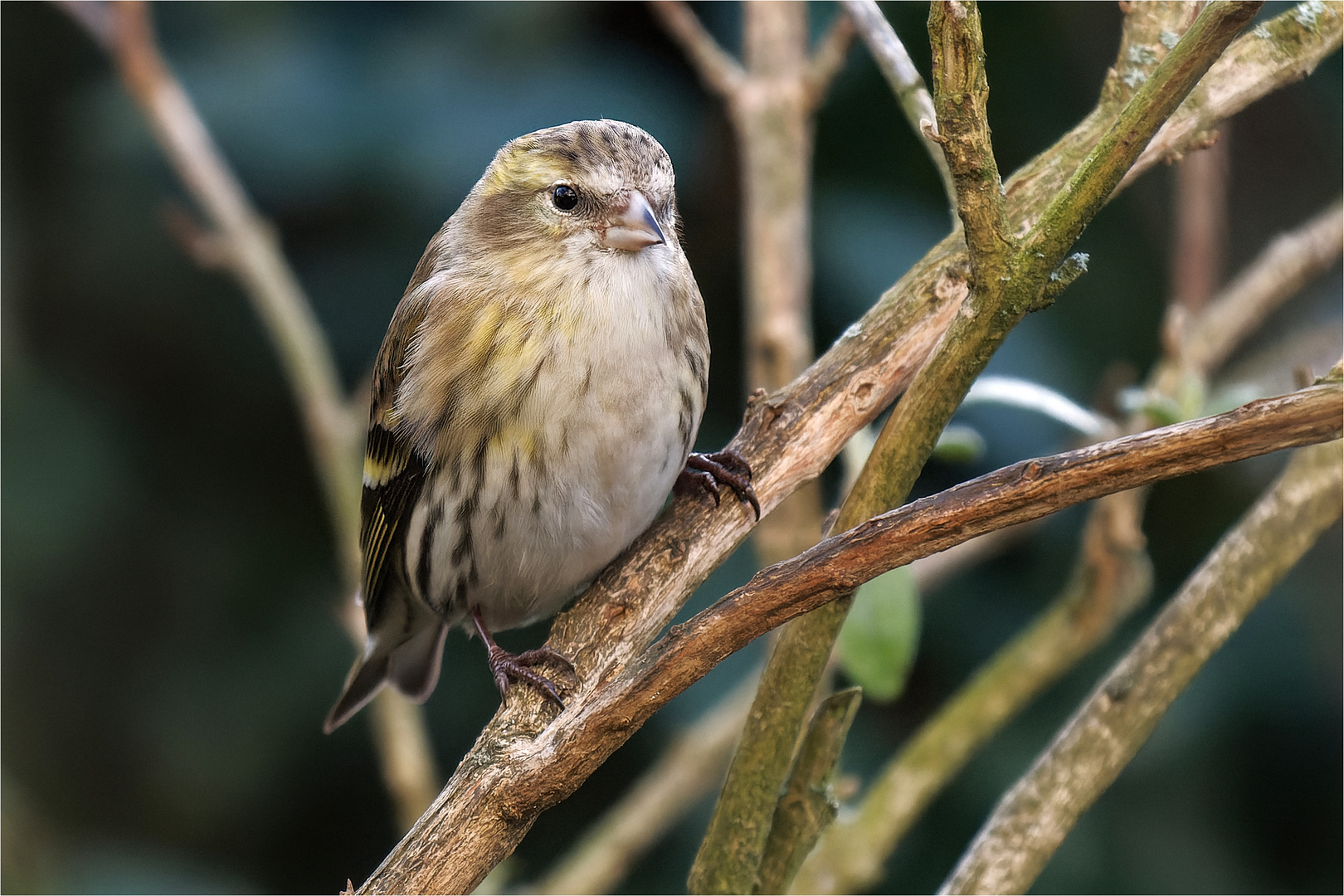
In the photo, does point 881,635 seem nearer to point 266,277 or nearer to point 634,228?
point 634,228

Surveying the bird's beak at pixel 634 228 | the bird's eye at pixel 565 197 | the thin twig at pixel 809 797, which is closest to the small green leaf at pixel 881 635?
the thin twig at pixel 809 797

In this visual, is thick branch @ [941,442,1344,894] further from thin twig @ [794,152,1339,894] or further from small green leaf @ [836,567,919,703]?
thin twig @ [794,152,1339,894]

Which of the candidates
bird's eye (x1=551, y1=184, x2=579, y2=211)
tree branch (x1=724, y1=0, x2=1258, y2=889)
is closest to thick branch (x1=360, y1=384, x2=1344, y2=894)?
tree branch (x1=724, y1=0, x2=1258, y2=889)

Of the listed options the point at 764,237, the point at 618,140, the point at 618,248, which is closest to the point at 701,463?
the point at 618,248

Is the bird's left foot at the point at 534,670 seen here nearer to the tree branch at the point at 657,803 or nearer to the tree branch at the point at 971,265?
the tree branch at the point at 971,265

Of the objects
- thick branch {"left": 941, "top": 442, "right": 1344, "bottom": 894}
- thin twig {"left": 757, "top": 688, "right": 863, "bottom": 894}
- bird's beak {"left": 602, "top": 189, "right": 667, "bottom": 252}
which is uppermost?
bird's beak {"left": 602, "top": 189, "right": 667, "bottom": 252}
